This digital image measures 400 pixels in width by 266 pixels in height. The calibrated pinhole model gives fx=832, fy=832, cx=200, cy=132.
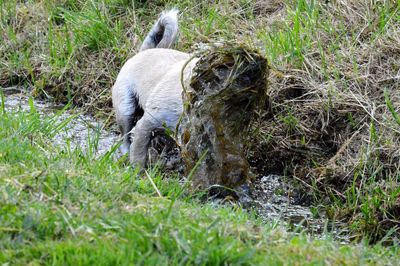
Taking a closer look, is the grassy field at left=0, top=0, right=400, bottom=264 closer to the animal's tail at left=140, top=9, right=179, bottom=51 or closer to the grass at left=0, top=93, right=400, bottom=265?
the grass at left=0, top=93, right=400, bottom=265

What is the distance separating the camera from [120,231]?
12.5 ft

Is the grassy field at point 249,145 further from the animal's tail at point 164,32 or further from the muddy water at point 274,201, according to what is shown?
the animal's tail at point 164,32

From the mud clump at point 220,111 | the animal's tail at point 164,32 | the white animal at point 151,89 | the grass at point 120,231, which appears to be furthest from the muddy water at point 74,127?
the grass at point 120,231

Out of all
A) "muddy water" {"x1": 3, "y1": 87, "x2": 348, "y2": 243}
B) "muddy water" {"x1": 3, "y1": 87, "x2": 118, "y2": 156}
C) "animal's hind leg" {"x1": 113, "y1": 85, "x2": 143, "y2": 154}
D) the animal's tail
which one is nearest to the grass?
"muddy water" {"x1": 3, "y1": 87, "x2": 348, "y2": 243}

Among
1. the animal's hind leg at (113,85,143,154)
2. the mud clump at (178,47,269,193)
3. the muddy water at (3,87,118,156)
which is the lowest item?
the muddy water at (3,87,118,156)

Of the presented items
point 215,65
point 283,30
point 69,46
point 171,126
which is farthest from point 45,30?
point 215,65

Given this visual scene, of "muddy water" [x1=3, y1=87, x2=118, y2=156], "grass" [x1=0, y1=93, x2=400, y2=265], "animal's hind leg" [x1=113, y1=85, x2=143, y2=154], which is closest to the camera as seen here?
"grass" [x1=0, y1=93, x2=400, y2=265]

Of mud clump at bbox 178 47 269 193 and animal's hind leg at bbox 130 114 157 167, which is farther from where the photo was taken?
animal's hind leg at bbox 130 114 157 167

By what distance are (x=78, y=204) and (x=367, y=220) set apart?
2.67 meters

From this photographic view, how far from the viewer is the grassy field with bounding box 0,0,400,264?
3793 millimetres

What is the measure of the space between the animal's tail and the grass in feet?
11.1

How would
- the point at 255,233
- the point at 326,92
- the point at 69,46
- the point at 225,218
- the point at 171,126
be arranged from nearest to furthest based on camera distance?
the point at 255,233 → the point at 225,218 → the point at 171,126 → the point at 326,92 → the point at 69,46

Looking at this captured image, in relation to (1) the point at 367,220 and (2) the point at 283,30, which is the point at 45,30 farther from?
(1) the point at 367,220

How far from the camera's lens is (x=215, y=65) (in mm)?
6062
